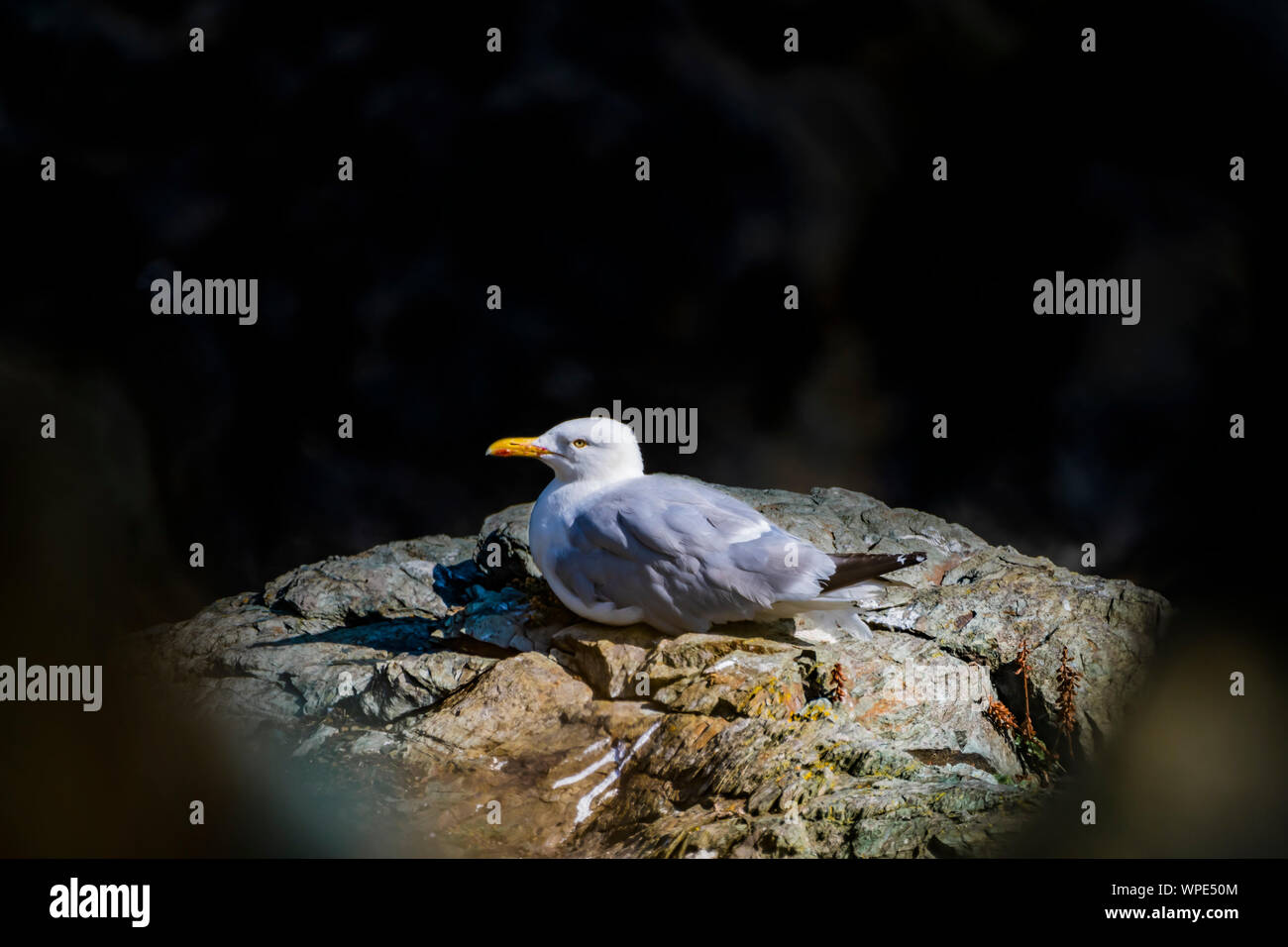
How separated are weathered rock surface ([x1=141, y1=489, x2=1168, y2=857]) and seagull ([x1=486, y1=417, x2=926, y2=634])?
0.60 feet

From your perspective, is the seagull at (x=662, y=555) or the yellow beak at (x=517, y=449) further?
the yellow beak at (x=517, y=449)

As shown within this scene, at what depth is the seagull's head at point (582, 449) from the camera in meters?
6.73

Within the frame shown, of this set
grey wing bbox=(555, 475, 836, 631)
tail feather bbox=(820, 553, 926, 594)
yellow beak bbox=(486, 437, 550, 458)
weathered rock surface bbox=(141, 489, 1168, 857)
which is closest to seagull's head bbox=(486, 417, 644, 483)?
yellow beak bbox=(486, 437, 550, 458)

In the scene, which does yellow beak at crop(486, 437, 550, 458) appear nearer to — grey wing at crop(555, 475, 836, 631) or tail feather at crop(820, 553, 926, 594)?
grey wing at crop(555, 475, 836, 631)

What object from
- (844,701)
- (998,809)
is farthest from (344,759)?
(998,809)

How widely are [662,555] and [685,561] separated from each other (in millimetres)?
140

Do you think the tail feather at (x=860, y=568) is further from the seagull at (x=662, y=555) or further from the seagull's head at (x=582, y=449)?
the seagull's head at (x=582, y=449)

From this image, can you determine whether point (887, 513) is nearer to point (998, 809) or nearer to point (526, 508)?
point (526, 508)

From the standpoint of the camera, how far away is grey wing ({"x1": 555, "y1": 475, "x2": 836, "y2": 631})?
607cm

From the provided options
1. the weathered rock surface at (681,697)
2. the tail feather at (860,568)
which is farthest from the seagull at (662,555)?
the weathered rock surface at (681,697)

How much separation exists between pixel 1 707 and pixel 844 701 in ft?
16.1

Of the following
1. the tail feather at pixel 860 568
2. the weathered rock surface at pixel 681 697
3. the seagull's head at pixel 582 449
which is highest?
the seagull's head at pixel 582 449

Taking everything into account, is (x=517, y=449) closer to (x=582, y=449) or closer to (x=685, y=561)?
(x=582, y=449)

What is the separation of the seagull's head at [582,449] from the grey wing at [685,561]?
33 cm
